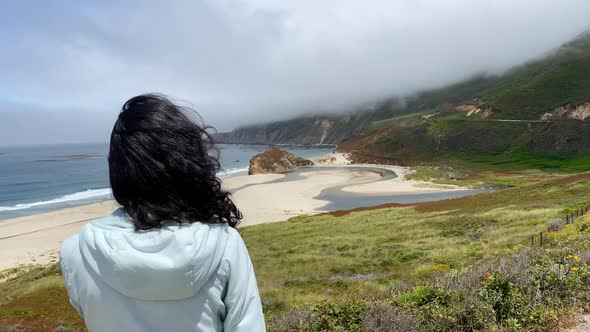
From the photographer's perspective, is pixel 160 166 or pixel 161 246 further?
pixel 160 166

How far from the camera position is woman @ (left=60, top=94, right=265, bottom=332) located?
A: 53.9 inches

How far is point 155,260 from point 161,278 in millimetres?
65

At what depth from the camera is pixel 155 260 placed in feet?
4.44

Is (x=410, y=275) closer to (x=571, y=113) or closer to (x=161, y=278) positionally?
(x=161, y=278)

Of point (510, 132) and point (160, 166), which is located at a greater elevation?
point (510, 132)

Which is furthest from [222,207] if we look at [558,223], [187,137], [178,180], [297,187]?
[297,187]

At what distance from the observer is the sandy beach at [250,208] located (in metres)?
29.1

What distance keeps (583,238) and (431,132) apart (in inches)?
4228

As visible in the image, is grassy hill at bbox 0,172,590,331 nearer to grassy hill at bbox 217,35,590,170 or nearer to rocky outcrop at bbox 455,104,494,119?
A: grassy hill at bbox 217,35,590,170

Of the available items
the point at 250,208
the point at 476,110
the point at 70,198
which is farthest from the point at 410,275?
the point at 476,110

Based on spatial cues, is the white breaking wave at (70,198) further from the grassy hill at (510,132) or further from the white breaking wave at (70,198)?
the grassy hill at (510,132)

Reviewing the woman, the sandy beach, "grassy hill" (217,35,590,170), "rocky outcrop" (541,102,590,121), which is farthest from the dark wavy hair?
"rocky outcrop" (541,102,590,121)

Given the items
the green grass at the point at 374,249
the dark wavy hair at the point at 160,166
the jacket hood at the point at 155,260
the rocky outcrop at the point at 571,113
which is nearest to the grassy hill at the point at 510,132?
the rocky outcrop at the point at 571,113

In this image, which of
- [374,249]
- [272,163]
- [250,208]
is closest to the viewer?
[374,249]
